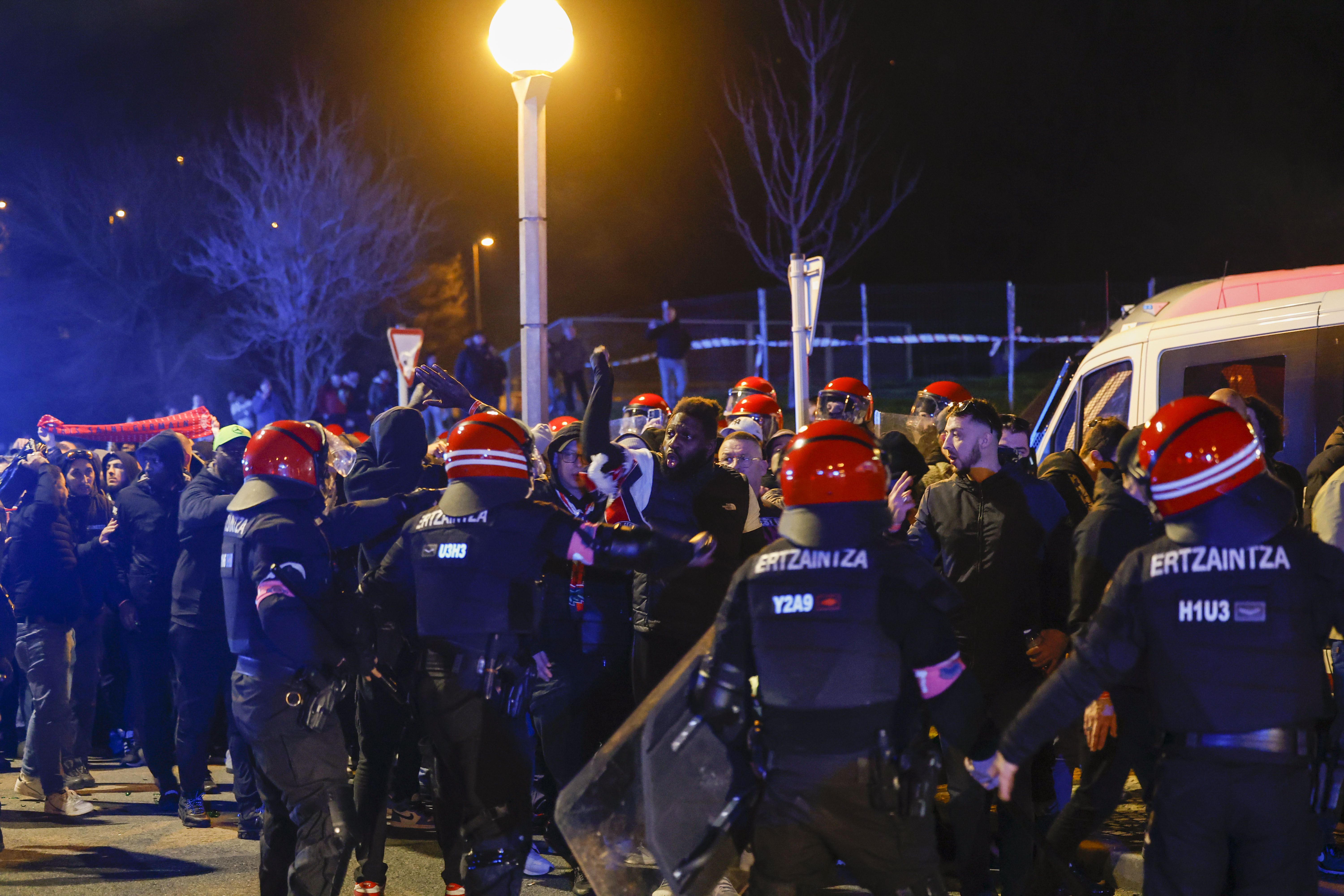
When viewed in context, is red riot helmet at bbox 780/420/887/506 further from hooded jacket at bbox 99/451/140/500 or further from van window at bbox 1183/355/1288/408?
hooded jacket at bbox 99/451/140/500

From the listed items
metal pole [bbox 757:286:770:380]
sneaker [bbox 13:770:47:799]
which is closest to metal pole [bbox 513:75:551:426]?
sneaker [bbox 13:770:47:799]

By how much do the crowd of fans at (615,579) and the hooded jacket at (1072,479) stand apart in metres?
0.01

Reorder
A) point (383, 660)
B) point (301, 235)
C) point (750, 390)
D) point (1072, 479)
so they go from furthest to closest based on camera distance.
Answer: point (301, 235) → point (750, 390) → point (1072, 479) → point (383, 660)

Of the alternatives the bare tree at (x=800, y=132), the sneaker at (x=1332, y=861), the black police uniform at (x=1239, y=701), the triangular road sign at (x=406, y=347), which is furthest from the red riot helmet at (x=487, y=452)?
the bare tree at (x=800, y=132)

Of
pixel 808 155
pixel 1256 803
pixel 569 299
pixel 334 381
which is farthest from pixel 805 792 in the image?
pixel 569 299

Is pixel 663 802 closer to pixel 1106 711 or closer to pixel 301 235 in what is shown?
A: pixel 1106 711

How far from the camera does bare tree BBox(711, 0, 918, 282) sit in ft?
64.5

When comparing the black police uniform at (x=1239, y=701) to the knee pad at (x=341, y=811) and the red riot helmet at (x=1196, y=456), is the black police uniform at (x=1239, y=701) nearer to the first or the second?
the red riot helmet at (x=1196, y=456)

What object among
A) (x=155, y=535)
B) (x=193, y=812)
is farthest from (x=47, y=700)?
(x=193, y=812)

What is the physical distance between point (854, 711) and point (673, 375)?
1510cm

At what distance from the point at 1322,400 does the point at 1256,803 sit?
4.67 meters

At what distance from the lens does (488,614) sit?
4.24 m

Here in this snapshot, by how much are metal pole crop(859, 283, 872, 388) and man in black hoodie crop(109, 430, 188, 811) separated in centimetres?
1423

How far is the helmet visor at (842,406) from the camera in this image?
6789 millimetres
